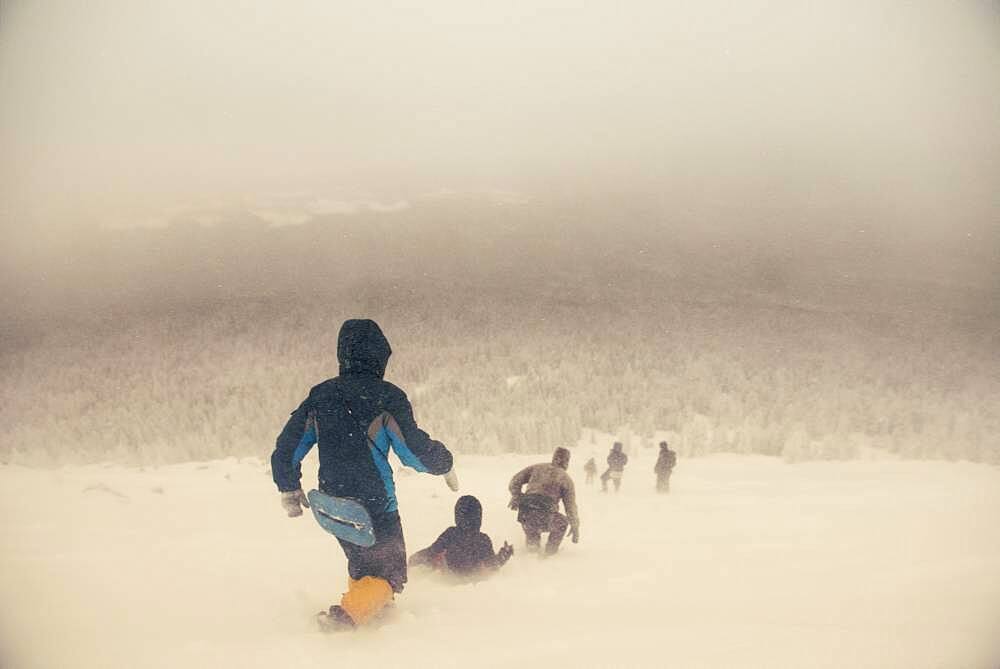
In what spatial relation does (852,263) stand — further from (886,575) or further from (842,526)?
(886,575)

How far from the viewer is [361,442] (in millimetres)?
1822

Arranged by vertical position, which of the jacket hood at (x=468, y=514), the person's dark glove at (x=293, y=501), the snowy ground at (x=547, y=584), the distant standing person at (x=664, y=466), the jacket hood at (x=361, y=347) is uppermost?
the jacket hood at (x=361, y=347)

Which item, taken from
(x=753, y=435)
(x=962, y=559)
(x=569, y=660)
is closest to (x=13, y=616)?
(x=569, y=660)

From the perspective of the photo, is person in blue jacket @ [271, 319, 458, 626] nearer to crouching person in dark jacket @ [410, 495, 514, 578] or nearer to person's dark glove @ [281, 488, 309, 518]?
person's dark glove @ [281, 488, 309, 518]

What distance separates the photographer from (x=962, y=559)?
194 centimetres

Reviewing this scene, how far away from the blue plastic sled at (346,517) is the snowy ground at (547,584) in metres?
0.22

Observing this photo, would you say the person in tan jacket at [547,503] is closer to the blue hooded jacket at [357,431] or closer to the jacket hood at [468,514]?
the jacket hood at [468,514]

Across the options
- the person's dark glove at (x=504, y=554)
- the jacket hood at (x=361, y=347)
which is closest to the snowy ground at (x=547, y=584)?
the person's dark glove at (x=504, y=554)

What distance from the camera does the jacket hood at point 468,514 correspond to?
2215 millimetres

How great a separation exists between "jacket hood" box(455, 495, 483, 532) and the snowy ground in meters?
0.18

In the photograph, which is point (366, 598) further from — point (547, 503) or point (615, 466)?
point (615, 466)

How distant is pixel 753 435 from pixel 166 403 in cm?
311

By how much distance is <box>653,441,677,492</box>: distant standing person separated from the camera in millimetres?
3189

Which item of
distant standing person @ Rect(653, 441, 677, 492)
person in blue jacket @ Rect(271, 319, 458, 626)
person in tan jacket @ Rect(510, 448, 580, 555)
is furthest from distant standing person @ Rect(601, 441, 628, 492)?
person in blue jacket @ Rect(271, 319, 458, 626)
